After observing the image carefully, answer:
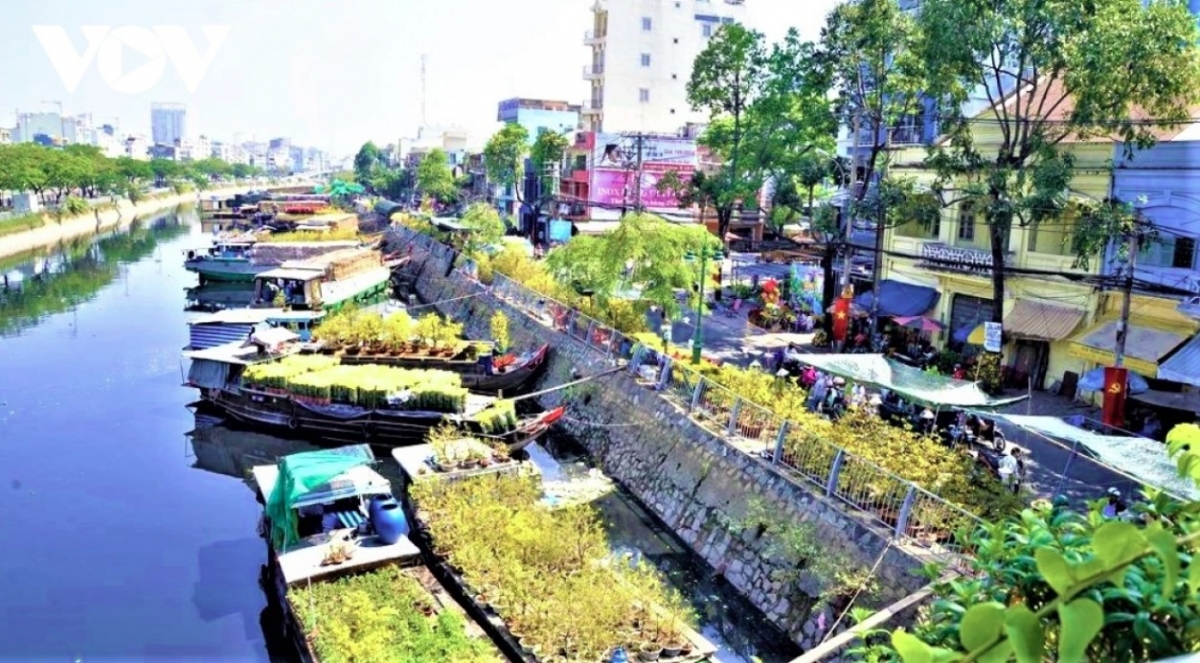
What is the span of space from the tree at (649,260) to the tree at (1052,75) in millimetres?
7006

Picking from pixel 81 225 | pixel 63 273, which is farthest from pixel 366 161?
pixel 63 273

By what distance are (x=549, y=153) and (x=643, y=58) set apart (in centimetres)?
1235

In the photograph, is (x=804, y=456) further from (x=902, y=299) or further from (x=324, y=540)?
(x=902, y=299)

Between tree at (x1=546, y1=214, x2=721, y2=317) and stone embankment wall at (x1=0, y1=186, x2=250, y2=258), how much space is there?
176 ft

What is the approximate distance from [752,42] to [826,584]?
24.4 metres

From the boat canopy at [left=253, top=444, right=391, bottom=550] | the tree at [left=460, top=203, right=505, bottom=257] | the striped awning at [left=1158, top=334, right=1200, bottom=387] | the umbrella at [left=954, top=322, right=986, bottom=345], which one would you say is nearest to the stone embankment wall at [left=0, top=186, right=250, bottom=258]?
the tree at [left=460, top=203, right=505, bottom=257]

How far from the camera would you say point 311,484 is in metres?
14.4

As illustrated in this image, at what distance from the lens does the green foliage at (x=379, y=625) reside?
35.7ft

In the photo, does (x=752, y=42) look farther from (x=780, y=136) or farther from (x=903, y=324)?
(x=903, y=324)

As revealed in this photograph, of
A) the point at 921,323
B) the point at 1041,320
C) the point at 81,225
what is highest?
the point at 1041,320

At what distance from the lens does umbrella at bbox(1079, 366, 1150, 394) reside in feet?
60.5

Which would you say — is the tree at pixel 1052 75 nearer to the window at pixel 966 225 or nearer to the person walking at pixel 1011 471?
the window at pixel 966 225

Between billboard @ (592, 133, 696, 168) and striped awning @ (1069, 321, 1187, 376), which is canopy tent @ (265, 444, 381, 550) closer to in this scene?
striped awning @ (1069, 321, 1187, 376)

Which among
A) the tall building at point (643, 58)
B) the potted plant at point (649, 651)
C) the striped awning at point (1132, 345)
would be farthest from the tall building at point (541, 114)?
the potted plant at point (649, 651)
